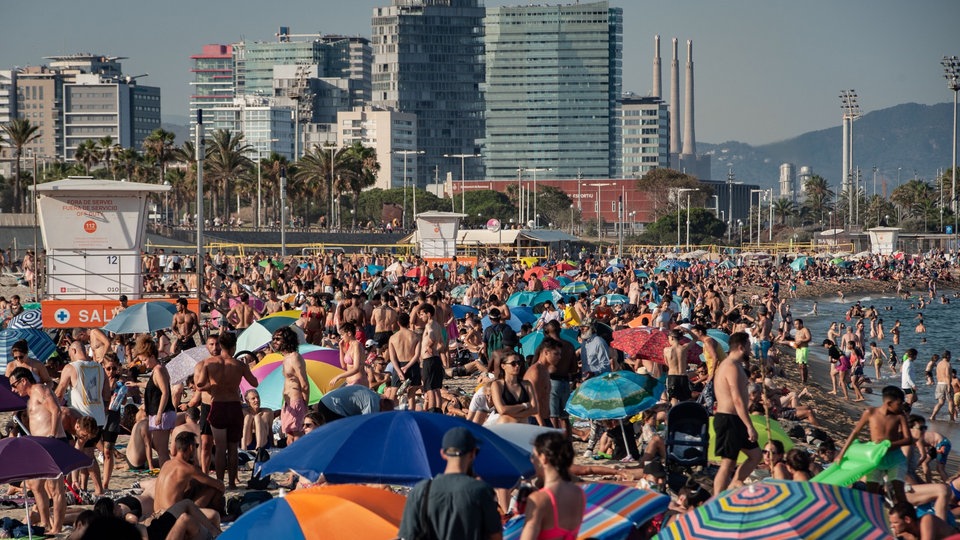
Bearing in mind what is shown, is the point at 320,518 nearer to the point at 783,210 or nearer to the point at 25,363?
the point at 25,363

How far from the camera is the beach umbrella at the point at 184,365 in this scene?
12.1m

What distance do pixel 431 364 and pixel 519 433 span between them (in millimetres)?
5109

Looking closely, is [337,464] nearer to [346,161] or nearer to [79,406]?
[79,406]

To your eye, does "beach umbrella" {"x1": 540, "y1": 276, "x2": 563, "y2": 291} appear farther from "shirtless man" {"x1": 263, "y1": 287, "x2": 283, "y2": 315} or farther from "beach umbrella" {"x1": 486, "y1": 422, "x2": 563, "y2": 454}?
"beach umbrella" {"x1": 486, "y1": 422, "x2": 563, "y2": 454}

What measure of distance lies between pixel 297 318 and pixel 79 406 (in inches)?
237

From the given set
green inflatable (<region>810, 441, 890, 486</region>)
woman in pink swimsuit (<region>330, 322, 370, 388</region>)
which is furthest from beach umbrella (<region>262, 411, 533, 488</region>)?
woman in pink swimsuit (<region>330, 322, 370, 388</region>)

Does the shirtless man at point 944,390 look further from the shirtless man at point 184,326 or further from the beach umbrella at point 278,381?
the beach umbrella at point 278,381

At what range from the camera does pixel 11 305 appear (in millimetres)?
21875

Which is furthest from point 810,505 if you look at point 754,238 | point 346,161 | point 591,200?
point 591,200

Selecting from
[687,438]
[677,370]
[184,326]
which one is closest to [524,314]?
[184,326]

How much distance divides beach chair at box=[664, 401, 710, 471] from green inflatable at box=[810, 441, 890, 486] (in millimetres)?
1618

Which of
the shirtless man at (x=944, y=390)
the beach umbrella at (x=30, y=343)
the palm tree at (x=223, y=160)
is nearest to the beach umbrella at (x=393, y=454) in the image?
the beach umbrella at (x=30, y=343)

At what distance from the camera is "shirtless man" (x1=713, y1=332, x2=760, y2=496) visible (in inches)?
363

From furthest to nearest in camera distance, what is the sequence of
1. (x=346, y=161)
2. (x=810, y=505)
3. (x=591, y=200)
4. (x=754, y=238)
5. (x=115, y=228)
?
(x=591, y=200) → (x=754, y=238) → (x=346, y=161) → (x=115, y=228) → (x=810, y=505)
